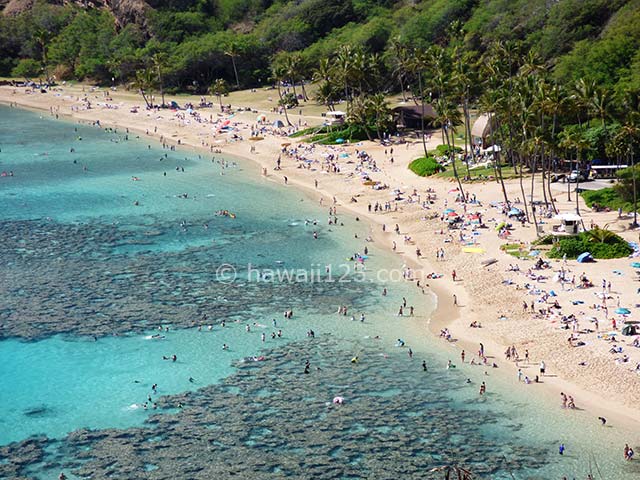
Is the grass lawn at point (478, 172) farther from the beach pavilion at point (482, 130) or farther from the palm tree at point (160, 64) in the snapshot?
the palm tree at point (160, 64)

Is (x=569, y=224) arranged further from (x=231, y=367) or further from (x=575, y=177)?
(x=231, y=367)

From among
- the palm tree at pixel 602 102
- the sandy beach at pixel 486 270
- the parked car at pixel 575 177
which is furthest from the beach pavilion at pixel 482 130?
the palm tree at pixel 602 102

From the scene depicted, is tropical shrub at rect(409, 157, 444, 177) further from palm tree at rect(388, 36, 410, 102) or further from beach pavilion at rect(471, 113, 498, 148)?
palm tree at rect(388, 36, 410, 102)

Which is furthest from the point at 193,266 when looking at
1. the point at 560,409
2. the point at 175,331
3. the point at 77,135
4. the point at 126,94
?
the point at 126,94

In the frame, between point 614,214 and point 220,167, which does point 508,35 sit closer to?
point 220,167

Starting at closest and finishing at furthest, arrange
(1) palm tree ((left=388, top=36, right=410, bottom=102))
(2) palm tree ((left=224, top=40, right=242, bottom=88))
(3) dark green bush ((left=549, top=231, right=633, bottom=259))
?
(3) dark green bush ((left=549, top=231, right=633, bottom=259)) < (1) palm tree ((left=388, top=36, right=410, bottom=102)) < (2) palm tree ((left=224, top=40, right=242, bottom=88))

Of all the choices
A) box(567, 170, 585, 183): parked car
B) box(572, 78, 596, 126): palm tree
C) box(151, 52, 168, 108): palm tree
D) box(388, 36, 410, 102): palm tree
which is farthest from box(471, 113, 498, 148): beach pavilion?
box(151, 52, 168, 108): palm tree
